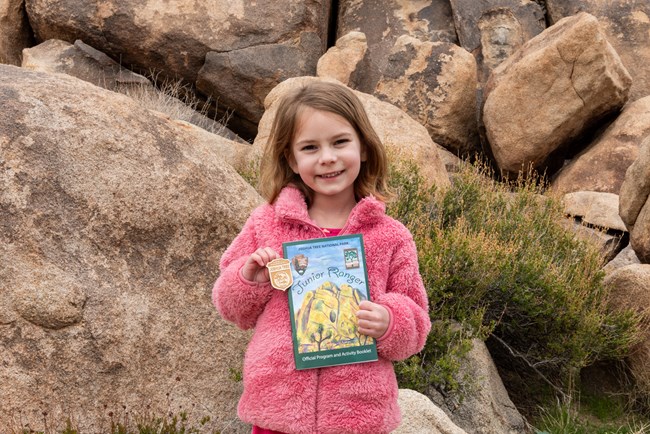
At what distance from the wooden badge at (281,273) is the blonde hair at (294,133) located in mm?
369

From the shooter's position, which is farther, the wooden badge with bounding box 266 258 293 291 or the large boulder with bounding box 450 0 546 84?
the large boulder with bounding box 450 0 546 84

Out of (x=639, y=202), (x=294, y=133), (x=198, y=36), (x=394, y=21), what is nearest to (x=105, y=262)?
(x=294, y=133)

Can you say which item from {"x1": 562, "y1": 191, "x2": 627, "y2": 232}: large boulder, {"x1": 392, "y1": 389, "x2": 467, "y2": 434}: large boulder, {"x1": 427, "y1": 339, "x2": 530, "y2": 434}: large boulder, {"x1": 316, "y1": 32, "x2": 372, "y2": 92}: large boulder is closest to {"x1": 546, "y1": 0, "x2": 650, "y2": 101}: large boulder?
{"x1": 562, "y1": 191, "x2": 627, "y2": 232}: large boulder

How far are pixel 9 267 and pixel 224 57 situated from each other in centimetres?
707

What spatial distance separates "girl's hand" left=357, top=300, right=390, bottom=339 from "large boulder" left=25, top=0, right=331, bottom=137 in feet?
26.4

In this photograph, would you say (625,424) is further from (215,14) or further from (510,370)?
(215,14)

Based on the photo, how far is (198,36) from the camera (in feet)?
32.8

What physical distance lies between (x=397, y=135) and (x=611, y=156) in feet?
8.88

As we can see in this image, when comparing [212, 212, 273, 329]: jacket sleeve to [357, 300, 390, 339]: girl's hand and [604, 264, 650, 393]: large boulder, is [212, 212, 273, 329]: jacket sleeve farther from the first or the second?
[604, 264, 650, 393]: large boulder

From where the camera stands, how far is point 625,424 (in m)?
5.16

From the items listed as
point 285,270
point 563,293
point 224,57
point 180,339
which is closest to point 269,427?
point 285,270

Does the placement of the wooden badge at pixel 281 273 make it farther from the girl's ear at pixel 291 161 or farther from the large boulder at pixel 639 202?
the large boulder at pixel 639 202

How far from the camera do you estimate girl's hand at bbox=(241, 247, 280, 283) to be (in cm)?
228

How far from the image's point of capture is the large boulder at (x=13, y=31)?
10.1 m
